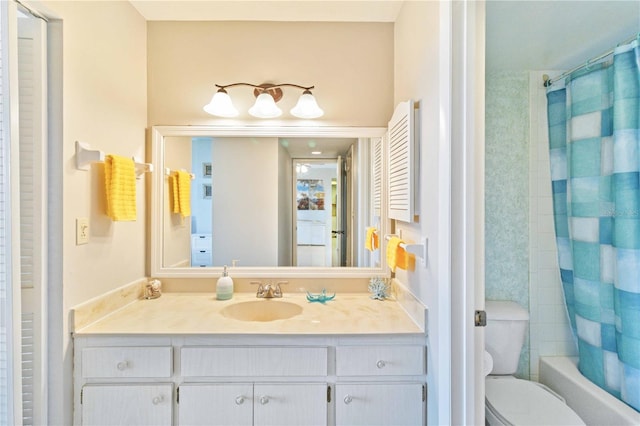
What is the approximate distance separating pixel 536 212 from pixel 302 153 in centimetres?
145

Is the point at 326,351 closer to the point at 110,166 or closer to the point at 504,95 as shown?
the point at 110,166

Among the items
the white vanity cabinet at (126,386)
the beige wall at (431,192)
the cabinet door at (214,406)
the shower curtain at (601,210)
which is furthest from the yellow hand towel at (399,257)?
the white vanity cabinet at (126,386)

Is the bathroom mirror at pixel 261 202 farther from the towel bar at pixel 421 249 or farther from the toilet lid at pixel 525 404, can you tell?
the toilet lid at pixel 525 404

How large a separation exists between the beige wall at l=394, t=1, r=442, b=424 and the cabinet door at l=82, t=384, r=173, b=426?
3.55 ft

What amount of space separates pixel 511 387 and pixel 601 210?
1.01 meters

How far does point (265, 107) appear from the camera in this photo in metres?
1.72

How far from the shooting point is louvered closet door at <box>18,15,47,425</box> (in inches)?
45.1

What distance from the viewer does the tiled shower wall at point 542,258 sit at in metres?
1.76

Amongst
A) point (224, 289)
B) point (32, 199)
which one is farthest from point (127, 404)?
point (32, 199)

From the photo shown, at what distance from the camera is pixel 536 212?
176 centimetres

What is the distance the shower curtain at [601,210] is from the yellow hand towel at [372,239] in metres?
1.04

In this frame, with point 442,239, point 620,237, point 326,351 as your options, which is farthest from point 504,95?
point 326,351

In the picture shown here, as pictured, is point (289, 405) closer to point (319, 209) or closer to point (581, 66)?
point (319, 209)

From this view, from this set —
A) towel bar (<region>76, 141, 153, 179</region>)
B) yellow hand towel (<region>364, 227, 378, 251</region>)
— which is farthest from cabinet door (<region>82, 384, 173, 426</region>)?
yellow hand towel (<region>364, 227, 378, 251</region>)
